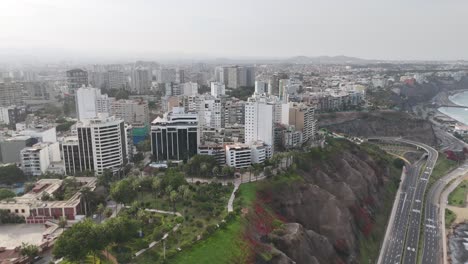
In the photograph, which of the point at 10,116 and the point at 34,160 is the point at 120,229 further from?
the point at 10,116

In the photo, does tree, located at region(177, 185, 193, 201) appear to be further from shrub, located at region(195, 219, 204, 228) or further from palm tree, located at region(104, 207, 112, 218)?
palm tree, located at region(104, 207, 112, 218)

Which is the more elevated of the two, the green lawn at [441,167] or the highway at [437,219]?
the green lawn at [441,167]

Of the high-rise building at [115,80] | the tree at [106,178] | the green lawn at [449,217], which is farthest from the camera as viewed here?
the high-rise building at [115,80]

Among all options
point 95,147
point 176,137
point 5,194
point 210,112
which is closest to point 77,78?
point 210,112

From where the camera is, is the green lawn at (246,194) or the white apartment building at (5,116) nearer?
the green lawn at (246,194)

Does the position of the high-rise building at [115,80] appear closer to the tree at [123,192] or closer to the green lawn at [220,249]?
the tree at [123,192]

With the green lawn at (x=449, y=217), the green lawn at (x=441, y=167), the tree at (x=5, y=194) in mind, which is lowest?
the green lawn at (x=449, y=217)

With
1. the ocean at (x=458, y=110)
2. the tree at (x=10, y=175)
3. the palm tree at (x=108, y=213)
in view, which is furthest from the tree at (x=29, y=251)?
the ocean at (x=458, y=110)

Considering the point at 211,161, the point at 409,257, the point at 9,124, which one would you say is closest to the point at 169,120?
the point at 211,161
